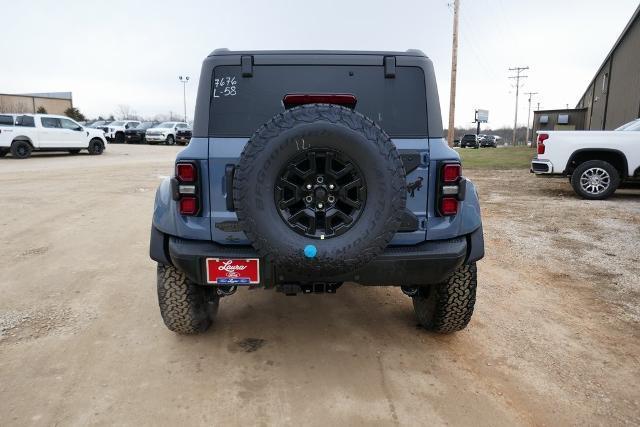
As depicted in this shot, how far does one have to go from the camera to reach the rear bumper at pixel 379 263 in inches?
107

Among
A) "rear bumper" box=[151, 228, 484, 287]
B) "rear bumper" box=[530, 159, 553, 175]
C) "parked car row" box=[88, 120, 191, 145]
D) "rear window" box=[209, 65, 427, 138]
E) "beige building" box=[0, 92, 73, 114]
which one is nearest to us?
"rear bumper" box=[151, 228, 484, 287]

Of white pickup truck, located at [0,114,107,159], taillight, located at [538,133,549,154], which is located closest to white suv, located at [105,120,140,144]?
white pickup truck, located at [0,114,107,159]

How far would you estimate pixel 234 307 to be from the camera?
158 inches

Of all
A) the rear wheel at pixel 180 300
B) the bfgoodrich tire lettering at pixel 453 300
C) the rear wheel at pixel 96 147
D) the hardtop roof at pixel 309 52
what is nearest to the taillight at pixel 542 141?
the bfgoodrich tire lettering at pixel 453 300

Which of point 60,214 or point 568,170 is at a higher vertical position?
point 568,170

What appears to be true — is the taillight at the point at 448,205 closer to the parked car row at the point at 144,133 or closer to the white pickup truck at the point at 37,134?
the white pickup truck at the point at 37,134

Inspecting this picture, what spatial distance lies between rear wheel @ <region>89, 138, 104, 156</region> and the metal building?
21.6 metres

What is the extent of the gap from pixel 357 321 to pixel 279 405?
1.27 m

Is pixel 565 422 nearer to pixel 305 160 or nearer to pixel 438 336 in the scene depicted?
pixel 438 336

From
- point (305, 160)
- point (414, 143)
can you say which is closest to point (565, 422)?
point (414, 143)

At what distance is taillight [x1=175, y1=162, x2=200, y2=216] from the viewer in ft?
9.24

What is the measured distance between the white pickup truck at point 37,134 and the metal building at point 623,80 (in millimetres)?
21683

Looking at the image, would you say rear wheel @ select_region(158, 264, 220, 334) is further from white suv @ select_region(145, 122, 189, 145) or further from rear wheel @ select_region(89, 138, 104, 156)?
white suv @ select_region(145, 122, 189, 145)

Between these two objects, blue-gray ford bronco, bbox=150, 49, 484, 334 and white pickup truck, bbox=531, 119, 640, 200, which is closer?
blue-gray ford bronco, bbox=150, 49, 484, 334
